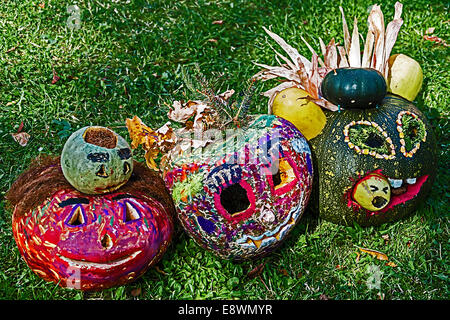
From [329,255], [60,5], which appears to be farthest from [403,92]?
[60,5]

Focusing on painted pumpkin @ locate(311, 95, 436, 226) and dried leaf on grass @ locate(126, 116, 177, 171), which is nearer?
dried leaf on grass @ locate(126, 116, 177, 171)

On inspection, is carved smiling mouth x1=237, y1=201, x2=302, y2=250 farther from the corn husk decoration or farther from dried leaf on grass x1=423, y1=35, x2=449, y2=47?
dried leaf on grass x1=423, y1=35, x2=449, y2=47

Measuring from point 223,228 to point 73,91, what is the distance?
126 inches

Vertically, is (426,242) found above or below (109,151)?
below

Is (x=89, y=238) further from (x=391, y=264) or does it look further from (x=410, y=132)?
(x=410, y=132)

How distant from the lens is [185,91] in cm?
589

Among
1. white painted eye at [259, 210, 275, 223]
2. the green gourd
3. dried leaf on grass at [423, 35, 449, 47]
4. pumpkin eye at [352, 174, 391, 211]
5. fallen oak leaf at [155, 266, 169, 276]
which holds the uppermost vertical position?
the green gourd

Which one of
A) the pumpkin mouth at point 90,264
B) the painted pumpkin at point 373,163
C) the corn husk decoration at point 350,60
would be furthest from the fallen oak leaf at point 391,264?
the pumpkin mouth at point 90,264

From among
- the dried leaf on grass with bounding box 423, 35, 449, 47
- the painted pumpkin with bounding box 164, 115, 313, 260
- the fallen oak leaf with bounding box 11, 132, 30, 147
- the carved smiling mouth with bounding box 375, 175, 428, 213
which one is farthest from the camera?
the dried leaf on grass with bounding box 423, 35, 449, 47

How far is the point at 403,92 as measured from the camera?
430 centimetres

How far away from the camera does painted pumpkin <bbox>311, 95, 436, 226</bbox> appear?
3834 mm

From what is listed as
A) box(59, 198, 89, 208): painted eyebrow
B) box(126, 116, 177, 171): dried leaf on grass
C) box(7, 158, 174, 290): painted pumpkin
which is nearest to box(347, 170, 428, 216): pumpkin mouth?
box(126, 116, 177, 171): dried leaf on grass

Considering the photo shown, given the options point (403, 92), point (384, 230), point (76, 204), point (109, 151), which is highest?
point (403, 92)

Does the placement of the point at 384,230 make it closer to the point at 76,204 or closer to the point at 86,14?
the point at 76,204
